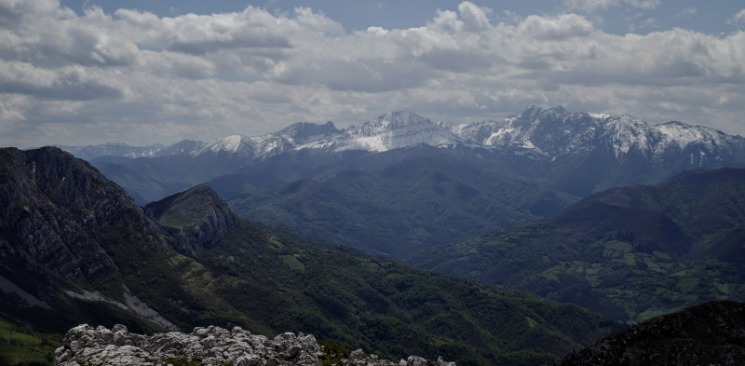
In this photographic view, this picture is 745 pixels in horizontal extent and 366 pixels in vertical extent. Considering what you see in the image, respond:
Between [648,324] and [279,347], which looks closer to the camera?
[648,324]

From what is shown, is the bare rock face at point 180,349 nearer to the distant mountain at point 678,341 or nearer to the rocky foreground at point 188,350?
the rocky foreground at point 188,350

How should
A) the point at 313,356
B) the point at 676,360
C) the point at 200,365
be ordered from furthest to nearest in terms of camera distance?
the point at 313,356 → the point at 200,365 → the point at 676,360

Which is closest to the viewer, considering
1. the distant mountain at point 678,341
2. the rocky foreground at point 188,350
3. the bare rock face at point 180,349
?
the distant mountain at point 678,341

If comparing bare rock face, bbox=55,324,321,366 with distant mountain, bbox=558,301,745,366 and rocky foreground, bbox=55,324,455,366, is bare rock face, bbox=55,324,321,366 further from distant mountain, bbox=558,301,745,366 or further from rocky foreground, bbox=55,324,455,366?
distant mountain, bbox=558,301,745,366

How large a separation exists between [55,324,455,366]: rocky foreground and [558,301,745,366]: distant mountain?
202 feet

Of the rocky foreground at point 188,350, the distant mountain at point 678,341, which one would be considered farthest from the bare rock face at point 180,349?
the distant mountain at point 678,341

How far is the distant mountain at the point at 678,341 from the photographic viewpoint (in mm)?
131500

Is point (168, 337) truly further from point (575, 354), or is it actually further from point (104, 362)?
point (575, 354)

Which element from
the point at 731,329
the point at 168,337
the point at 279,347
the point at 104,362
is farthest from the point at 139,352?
the point at 731,329

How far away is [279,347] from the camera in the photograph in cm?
17325

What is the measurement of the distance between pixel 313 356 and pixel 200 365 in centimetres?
2960

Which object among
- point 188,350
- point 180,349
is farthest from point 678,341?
point 180,349

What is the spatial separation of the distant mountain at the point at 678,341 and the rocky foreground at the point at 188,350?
202 ft

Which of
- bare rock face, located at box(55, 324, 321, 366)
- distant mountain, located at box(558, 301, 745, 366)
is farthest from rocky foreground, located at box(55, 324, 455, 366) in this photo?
distant mountain, located at box(558, 301, 745, 366)
